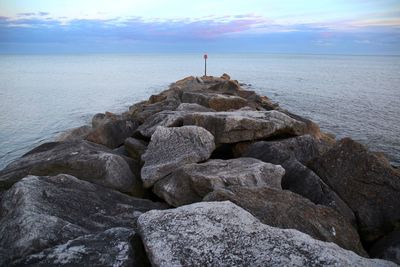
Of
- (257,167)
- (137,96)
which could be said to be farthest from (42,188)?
(137,96)

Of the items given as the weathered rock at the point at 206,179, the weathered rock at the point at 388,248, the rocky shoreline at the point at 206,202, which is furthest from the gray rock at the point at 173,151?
the weathered rock at the point at 388,248

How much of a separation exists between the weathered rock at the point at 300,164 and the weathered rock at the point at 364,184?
14.1 inches

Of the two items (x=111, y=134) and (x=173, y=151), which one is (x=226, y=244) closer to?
(x=173, y=151)

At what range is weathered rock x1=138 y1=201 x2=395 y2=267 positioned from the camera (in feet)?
12.4

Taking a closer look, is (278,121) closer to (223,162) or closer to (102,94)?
(223,162)

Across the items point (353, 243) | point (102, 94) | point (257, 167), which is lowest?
point (102, 94)

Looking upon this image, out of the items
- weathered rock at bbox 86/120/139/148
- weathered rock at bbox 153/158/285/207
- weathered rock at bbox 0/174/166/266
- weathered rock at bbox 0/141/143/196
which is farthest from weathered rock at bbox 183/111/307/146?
weathered rock at bbox 86/120/139/148

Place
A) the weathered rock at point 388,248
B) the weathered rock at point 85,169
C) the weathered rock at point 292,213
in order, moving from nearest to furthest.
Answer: the weathered rock at point 292,213, the weathered rock at point 388,248, the weathered rock at point 85,169

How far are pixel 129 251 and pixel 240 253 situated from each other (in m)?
1.30

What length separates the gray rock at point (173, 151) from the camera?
7.73 metres

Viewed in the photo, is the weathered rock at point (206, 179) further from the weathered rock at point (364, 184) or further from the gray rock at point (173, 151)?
the weathered rock at point (364, 184)

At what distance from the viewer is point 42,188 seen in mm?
5883

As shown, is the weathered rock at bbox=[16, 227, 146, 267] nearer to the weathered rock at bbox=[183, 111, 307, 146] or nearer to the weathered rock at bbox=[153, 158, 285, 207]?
the weathered rock at bbox=[153, 158, 285, 207]

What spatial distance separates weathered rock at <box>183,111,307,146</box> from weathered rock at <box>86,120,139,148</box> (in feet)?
12.6
